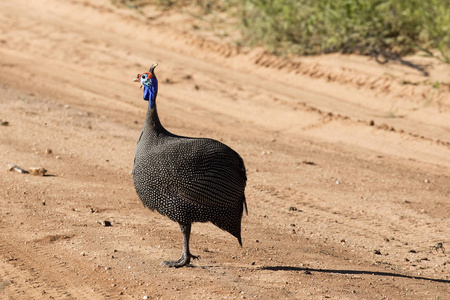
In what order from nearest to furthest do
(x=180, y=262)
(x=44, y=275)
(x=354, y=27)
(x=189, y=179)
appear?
(x=189, y=179) → (x=44, y=275) → (x=180, y=262) → (x=354, y=27)

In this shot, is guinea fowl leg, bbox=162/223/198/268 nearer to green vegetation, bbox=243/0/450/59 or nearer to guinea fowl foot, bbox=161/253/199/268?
guinea fowl foot, bbox=161/253/199/268

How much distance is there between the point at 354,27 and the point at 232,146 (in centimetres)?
406

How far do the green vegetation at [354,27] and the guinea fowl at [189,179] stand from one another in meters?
6.68

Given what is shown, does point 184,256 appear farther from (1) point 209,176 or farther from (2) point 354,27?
(2) point 354,27

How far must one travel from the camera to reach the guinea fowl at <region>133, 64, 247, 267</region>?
4.70 metres

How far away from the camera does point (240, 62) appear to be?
38.8ft

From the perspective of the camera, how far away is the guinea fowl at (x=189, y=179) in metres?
4.70

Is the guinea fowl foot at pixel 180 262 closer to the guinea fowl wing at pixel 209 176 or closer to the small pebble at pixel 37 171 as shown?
the guinea fowl wing at pixel 209 176

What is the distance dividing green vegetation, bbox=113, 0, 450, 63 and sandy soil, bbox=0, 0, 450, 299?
28cm

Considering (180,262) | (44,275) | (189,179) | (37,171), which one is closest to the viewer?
(189,179)

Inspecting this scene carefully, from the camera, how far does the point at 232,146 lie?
8227 mm

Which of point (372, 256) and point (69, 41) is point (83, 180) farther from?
point (69, 41)

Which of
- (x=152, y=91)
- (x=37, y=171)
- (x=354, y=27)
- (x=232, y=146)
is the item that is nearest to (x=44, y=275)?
(x=152, y=91)

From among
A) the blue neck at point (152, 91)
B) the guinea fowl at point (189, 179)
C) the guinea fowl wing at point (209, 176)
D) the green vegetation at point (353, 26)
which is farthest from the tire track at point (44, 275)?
the green vegetation at point (353, 26)
